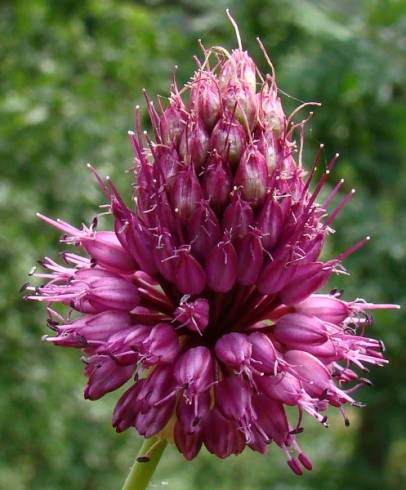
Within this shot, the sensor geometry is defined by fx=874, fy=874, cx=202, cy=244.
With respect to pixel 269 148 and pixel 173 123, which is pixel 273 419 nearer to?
pixel 269 148

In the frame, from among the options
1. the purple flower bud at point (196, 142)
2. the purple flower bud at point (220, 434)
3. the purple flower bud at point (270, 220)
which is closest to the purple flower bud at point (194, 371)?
the purple flower bud at point (220, 434)

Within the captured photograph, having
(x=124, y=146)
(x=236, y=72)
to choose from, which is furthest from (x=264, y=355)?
(x=124, y=146)

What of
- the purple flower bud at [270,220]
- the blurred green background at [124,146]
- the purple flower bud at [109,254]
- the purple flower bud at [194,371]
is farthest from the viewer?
the blurred green background at [124,146]

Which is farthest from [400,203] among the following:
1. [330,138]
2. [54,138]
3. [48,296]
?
[48,296]

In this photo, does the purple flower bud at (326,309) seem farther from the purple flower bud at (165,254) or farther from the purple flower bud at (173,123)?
the purple flower bud at (173,123)

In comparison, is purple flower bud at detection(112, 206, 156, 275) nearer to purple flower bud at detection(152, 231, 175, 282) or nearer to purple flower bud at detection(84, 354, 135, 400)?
purple flower bud at detection(152, 231, 175, 282)

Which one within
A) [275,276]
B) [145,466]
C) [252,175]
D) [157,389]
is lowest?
[145,466]
